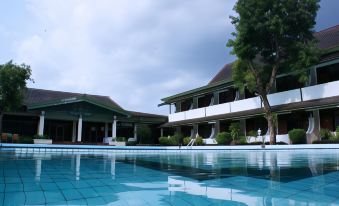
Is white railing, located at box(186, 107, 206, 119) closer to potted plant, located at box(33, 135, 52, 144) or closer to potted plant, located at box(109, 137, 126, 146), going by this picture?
potted plant, located at box(109, 137, 126, 146)

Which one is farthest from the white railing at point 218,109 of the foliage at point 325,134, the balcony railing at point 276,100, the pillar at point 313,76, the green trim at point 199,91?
the foliage at point 325,134

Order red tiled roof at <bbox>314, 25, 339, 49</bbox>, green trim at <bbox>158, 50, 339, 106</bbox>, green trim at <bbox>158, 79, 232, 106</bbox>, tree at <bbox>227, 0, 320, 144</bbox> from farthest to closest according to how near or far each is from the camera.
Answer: green trim at <bbox>158, 79, 232, 106</bbox>, red tiled roof at <bbox>314, 25, 339, 49</bbox>, green trim at <bbox>158, 50, 339, 106</bbox>, tree at <bbox>227, 0, 320, 144</bbox>

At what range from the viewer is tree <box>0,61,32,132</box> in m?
19.7

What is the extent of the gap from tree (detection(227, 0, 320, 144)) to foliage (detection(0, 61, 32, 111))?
13715 mm

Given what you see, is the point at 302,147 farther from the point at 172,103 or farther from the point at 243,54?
the point at 172,103

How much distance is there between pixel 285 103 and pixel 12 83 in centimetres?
1750

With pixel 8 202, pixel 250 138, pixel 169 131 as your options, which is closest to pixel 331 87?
pixel 250 138

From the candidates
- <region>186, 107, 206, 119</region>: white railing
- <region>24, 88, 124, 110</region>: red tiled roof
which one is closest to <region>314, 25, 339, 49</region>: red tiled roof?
<region>186, 107, 206, 119</region>: white railing

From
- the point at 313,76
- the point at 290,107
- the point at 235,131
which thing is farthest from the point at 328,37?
the point at 235,131

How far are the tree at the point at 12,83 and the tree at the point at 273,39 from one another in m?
13.7

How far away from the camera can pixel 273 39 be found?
57.4 ft

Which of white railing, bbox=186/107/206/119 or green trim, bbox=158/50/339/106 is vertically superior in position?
green trim, bbox=158/50/339/106

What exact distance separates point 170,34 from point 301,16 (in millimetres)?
7050

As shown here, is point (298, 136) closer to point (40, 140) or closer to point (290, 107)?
point (290, 107)
